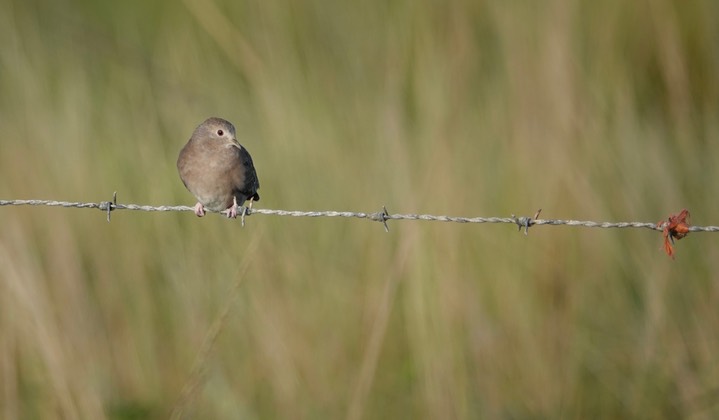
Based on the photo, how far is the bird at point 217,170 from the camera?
5.36 meters

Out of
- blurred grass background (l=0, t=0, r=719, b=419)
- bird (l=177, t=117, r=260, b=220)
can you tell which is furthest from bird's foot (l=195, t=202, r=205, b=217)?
blurred grass background (l=0, t=0, r=719, b=419)

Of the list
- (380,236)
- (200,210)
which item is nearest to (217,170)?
(200,210)

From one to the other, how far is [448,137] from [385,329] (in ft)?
3.71

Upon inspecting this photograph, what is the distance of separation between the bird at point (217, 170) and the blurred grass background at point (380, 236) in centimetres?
23

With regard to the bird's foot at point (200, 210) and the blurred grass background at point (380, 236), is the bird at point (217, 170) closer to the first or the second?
the bird's foot at point (200, 210)

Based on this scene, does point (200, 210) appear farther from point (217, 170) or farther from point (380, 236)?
point (380, 236)

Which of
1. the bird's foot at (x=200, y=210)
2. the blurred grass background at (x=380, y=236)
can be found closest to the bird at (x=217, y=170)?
the bird's foot at (x=200, y=210)

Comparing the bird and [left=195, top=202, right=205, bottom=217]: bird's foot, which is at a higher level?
the bird

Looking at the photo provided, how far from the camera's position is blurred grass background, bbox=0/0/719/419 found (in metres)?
5.74

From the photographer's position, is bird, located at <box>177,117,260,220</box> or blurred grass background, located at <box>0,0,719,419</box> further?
blurred grass background, located at <box>0,0,719,419</box>

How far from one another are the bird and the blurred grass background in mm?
225

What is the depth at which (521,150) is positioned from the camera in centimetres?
640

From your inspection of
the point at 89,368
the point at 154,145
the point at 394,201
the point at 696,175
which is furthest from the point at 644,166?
the point at 89,368

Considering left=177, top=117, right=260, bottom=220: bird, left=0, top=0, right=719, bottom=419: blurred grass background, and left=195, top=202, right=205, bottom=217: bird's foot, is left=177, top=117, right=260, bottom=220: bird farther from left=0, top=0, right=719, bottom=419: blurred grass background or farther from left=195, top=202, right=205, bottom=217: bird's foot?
left=0, top=0, right=719, bottom=419: blurred grass background
